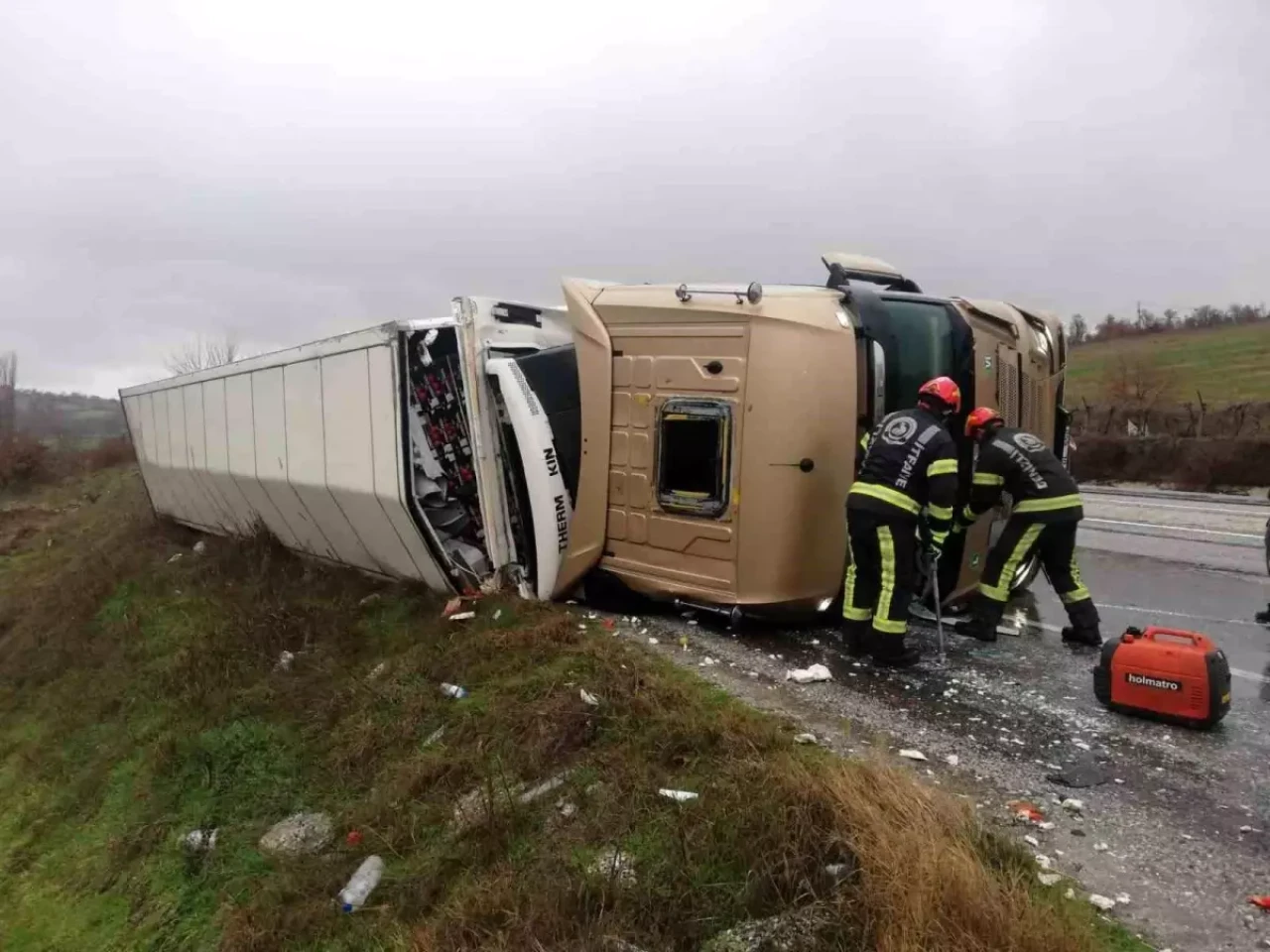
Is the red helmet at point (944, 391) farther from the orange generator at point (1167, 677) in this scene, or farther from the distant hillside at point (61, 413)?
the distant hillside at point (61, 413)

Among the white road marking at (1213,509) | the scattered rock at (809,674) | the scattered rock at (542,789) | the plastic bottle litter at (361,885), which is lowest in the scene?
the white road marking at (1213,509)

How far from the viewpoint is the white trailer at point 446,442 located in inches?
233

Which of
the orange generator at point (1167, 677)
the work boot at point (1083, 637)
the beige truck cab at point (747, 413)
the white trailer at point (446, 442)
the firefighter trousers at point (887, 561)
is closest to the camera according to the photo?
the orange generator at point (1167, 677)

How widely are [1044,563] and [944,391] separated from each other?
129 cm

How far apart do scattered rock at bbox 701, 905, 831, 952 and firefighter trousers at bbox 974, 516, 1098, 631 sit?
320 centimetres

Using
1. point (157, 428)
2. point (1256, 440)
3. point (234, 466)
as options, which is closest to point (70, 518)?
point (157, 428)

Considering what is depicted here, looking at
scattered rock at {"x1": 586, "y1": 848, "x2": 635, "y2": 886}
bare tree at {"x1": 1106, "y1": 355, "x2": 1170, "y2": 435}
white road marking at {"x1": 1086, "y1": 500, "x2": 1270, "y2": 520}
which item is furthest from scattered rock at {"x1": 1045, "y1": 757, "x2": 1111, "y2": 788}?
bare tree at {"x1": 1106, "y1": 355, "x2": 1170, "y2": 435}

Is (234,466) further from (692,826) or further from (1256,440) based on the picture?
(1256,440)

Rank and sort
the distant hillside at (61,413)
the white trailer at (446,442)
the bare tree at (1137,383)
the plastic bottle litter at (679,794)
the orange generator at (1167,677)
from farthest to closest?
the distant hillside at (61,413) → the bare tree at (1137,383) → the white trailer at (446,442) → the orange generator at (1167,677) → the plastic bottle litter at (679,794)

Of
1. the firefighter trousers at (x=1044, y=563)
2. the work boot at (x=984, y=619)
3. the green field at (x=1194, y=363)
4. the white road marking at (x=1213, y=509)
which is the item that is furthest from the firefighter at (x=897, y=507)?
the green field at (x=1194, y=363)

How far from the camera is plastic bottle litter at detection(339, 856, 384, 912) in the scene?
359cm

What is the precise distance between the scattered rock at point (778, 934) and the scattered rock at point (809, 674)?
1.98 metres

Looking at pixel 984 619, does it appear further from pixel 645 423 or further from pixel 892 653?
pixel 645 423

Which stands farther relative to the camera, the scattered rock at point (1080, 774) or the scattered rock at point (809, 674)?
the scattered rock at point (809, 674)
